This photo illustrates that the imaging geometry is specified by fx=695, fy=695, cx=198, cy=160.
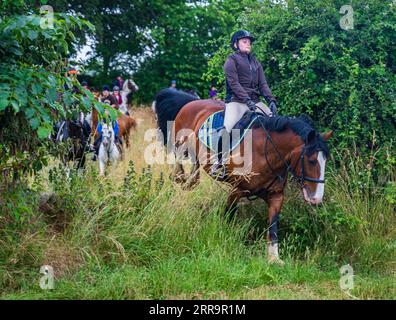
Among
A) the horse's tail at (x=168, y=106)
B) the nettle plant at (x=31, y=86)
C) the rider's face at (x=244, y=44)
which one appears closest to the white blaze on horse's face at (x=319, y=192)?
the rider's face at (x=244, y=44)

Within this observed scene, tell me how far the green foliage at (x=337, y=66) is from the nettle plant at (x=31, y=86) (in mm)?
3895

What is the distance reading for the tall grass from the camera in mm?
7410

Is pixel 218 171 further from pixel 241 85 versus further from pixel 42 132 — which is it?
pixel 42 132

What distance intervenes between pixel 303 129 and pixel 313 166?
51cm

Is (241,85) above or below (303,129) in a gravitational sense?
above

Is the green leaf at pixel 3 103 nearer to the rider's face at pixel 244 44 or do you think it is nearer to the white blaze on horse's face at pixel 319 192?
the white blaze on horse's face at pixel 319 192

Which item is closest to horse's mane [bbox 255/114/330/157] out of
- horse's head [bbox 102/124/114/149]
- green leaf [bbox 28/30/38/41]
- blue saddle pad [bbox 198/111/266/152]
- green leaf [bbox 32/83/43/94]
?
blue saddle pad [bbox 198/111/266/152]

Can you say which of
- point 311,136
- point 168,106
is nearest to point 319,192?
point 311,136

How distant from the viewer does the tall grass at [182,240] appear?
7.41m

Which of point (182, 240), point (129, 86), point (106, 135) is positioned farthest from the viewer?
point (129, 86)

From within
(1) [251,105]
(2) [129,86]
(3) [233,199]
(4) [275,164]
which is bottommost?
(3) [233,199]

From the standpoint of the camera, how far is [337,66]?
10258 millimetres

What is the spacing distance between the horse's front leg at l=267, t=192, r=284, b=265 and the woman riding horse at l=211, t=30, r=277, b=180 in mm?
858

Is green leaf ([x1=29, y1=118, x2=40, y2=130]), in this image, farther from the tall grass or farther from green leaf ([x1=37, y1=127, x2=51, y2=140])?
the tall grass
